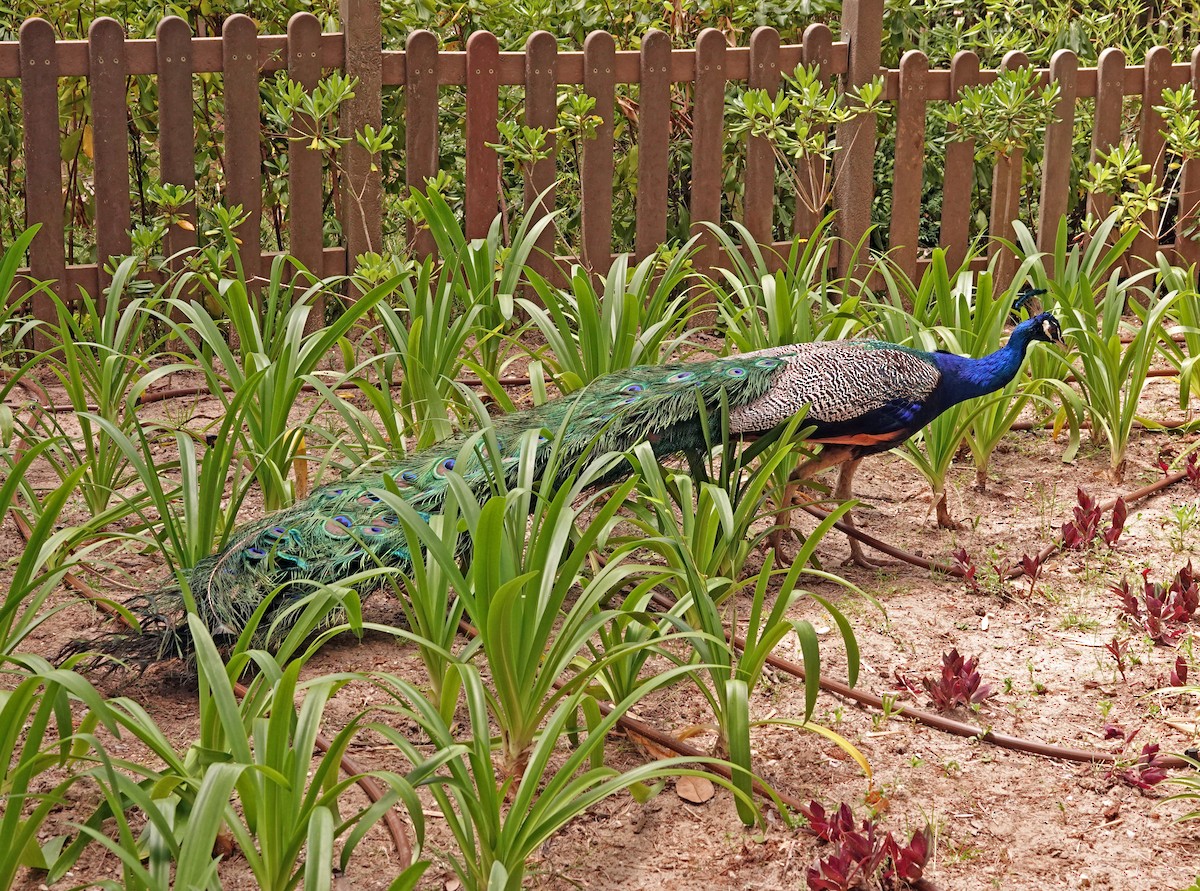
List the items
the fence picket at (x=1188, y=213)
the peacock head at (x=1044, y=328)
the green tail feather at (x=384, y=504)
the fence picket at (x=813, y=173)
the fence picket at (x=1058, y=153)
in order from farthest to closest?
the fence picket at (x=1188, y=213) → the fence picket at (x=1058, y=153) → the fence picket at (x=813, y=173) → the peacock head at (x=1044, y=328) → the green tail feather at (x=384, y=504)

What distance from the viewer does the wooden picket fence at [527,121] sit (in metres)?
5.80

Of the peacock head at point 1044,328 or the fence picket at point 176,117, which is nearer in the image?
the peacock head at point 1044,328

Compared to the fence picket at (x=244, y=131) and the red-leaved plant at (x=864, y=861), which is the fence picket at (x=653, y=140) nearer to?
the fence picket at (x=244, y=131)

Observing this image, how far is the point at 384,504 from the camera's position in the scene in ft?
11.6

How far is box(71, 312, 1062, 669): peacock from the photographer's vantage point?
3291 mm

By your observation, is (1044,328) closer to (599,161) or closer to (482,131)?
(599,161)

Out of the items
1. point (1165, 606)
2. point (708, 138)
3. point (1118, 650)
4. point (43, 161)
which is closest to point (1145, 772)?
point (1118, 650)

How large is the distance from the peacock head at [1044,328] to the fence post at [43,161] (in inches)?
150

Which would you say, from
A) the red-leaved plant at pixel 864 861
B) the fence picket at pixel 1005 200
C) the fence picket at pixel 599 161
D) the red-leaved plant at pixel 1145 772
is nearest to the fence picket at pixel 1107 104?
the fence picket at pixel 1005 200

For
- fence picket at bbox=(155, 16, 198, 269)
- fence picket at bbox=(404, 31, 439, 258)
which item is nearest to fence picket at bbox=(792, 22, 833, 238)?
fence picket at bbox=(404, 31, 439, 258)

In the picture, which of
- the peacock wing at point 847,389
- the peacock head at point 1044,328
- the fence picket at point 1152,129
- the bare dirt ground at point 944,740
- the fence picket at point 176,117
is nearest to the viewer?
the bare dirt ground at point 944,740

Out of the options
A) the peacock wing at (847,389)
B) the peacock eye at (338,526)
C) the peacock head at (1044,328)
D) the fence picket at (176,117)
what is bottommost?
the peacock eye at (338,526)

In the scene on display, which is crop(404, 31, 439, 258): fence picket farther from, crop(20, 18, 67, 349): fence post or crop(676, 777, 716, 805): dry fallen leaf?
crop(676, 777, 716, 805): dry fallen leaf

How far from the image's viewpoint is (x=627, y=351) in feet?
15.1
